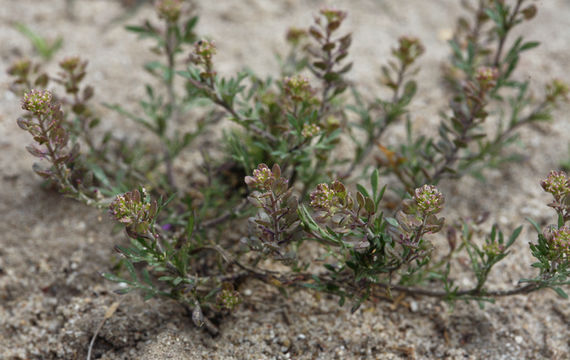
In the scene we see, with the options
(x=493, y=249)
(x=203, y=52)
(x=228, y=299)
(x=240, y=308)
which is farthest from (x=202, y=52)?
(x=493, y=249)

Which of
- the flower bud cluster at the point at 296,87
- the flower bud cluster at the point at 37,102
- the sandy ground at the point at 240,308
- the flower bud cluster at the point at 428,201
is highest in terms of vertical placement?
the flower bud cluster at the point at 296,87

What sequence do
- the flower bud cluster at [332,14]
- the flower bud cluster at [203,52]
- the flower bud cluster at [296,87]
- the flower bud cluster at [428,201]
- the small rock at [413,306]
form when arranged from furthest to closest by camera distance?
the small rock at [413,306]
the flower bud cluster at [332,14]
the flower bud cluster at [296,87]
the flower bud cluster at [203,52]
the flower bud cluster at [428,201]

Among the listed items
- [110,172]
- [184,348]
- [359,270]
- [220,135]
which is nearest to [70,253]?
[110,172]

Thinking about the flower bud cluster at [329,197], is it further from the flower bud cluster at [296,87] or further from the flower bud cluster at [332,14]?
the flower bud cluster at [332,14]

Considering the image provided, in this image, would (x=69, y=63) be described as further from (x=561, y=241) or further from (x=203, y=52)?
(x=561, y=241)

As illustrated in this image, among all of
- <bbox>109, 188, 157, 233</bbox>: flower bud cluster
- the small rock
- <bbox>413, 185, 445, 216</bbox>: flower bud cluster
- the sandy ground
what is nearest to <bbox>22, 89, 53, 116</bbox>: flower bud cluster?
<bbox>109, 188, 157, 233</bbox>: flower bud cluster

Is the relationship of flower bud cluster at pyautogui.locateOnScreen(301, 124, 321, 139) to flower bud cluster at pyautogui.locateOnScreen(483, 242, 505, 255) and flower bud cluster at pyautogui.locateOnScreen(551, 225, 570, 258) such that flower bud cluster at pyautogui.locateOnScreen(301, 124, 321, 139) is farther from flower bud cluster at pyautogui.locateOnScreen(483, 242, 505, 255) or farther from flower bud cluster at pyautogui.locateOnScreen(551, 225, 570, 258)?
flower bud cluster at pyautogui.locateOnScreen(551, 225, 570, 258)

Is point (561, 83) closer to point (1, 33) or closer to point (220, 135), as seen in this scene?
point (220, 135)

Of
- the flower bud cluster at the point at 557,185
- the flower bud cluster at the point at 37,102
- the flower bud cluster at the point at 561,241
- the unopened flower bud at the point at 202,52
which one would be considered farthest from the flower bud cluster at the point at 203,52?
the flower bud cluster at the point at 561,241
